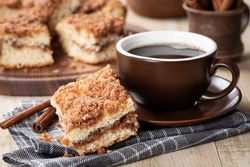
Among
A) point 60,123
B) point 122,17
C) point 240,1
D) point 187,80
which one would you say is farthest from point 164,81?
point 122,17

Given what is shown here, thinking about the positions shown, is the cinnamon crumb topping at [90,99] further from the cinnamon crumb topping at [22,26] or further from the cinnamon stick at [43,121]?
the cinnamon crumb topping at [22,26]

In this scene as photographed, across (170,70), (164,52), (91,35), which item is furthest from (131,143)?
(91,35)

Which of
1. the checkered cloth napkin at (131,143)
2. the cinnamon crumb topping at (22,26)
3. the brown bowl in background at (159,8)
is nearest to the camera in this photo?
the checkered cloth napkin at (131,143)

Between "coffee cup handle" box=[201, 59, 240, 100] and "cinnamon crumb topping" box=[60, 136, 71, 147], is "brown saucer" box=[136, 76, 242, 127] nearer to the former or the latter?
"coffee cup handle" box=[201, 59, 240, 100]

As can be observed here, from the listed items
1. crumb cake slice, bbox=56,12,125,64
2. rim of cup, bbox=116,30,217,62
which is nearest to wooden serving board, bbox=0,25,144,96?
crumb cake slice, bbox=56,12,125,64

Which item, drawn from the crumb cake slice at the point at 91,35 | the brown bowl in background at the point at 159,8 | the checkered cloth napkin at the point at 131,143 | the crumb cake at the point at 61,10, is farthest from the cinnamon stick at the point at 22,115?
the brown bowl in background at the point at 159,8

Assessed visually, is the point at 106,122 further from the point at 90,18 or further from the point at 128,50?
the point at 90,18

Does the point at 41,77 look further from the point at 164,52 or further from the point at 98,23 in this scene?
the point at 164,52
